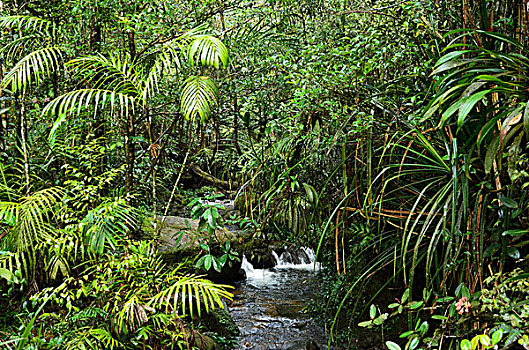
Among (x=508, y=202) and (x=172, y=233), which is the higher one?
(x=508, y=202)

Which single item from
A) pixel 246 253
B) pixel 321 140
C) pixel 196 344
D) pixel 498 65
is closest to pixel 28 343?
pixel 196 344

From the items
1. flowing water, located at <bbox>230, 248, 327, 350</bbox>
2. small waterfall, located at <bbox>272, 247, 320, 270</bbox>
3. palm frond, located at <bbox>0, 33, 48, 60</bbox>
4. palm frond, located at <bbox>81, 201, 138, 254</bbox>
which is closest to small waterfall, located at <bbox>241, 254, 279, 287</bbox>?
flowing water, located at <bbox>230, 248, 327, 350</bbox>

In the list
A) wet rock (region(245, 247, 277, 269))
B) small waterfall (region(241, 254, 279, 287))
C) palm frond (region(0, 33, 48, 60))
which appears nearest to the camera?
palm frond (region(0, 33, 48, 60))

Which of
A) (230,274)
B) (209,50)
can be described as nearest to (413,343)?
(209,50)

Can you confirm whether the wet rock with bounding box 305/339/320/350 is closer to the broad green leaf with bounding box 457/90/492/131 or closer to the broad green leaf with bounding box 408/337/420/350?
the broad green leaf with bounding box 408/337/420/350

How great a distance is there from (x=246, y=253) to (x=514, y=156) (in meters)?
4.49

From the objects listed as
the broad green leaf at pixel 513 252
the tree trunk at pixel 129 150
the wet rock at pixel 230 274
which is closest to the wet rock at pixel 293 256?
the wet rock at pixel 230 274

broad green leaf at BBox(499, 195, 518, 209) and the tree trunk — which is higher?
the tree trunk

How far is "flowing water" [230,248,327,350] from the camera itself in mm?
3359

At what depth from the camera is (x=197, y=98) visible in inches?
93.3

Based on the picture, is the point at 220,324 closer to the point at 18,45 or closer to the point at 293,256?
the point at 293,256

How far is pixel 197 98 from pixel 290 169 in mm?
744

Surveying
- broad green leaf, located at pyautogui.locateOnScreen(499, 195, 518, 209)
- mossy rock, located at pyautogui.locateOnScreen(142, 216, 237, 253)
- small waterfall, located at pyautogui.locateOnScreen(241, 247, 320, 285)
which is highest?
broad green leaf, located at pyautogui.locateOnScreen(499, 195, 518, 209)

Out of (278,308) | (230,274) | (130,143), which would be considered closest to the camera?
(130,143)
